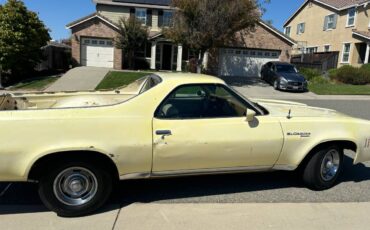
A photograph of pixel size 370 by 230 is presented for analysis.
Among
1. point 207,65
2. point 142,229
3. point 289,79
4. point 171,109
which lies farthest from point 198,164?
point 207,65

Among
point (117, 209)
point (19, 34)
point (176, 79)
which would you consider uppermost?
point (19, 34)

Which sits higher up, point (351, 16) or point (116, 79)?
point (351, 16)

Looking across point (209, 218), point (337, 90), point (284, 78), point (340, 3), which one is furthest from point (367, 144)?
point (340, 3)

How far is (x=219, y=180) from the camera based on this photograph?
5.05 metres

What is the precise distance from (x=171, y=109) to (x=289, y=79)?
57.0 feet

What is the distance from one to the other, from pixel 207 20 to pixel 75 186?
54.6 ft

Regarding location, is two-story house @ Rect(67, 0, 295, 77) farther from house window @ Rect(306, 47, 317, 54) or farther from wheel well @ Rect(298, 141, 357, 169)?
wheel well @ Rect(298, 141, 357, 169)

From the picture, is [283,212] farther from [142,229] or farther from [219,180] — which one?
[142,229]

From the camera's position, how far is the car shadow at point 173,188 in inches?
165

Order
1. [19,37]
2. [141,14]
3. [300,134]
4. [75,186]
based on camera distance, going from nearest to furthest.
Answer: [75,186] → [300,134] → [19,37] → [141,14]

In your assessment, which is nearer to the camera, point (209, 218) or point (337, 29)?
point (209, 218)

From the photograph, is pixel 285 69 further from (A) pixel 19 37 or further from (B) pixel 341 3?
(A) pixel 19 37

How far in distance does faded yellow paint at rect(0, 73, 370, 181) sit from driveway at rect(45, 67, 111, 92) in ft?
46.5

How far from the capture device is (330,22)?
111 feet
